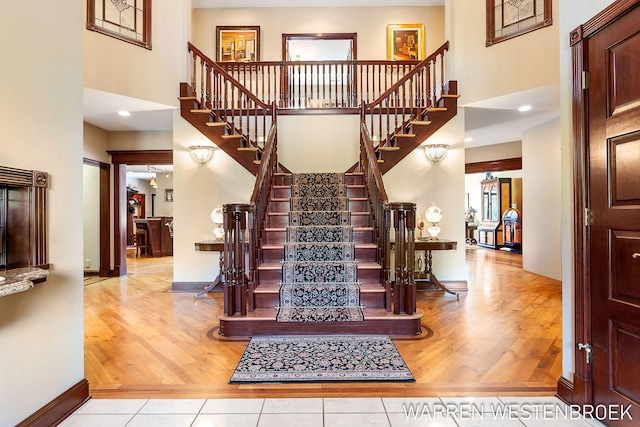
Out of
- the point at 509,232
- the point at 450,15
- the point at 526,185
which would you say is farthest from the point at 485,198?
the point at 450,15

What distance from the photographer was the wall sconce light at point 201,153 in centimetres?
475

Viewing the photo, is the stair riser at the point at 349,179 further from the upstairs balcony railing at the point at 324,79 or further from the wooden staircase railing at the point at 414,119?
the upstairs balcony railing at the point at 324,79

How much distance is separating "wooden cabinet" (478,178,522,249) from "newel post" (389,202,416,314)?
28.3ft

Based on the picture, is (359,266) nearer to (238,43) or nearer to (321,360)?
(321,360)

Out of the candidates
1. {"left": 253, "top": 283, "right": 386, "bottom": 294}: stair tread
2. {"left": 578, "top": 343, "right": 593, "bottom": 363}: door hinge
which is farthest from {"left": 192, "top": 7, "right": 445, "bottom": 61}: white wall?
{"left": 578, "top": 343, "right": 593, "bottom": 363}: door hinge

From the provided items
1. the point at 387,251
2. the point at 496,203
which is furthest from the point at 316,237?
the point at 496,203

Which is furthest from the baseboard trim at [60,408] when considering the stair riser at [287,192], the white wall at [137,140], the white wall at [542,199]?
the white wall at [542,199]

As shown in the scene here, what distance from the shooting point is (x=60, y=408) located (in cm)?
179

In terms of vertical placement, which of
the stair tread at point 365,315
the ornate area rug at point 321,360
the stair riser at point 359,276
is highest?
the stair riser at point 359,276

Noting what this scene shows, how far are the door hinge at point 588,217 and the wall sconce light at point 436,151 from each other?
310cm

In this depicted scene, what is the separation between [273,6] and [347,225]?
5.07 metres

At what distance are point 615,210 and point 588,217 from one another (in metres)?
0.16

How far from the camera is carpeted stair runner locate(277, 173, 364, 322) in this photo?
3127mm

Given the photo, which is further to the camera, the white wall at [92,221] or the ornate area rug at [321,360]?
the white wall at [92,221]
